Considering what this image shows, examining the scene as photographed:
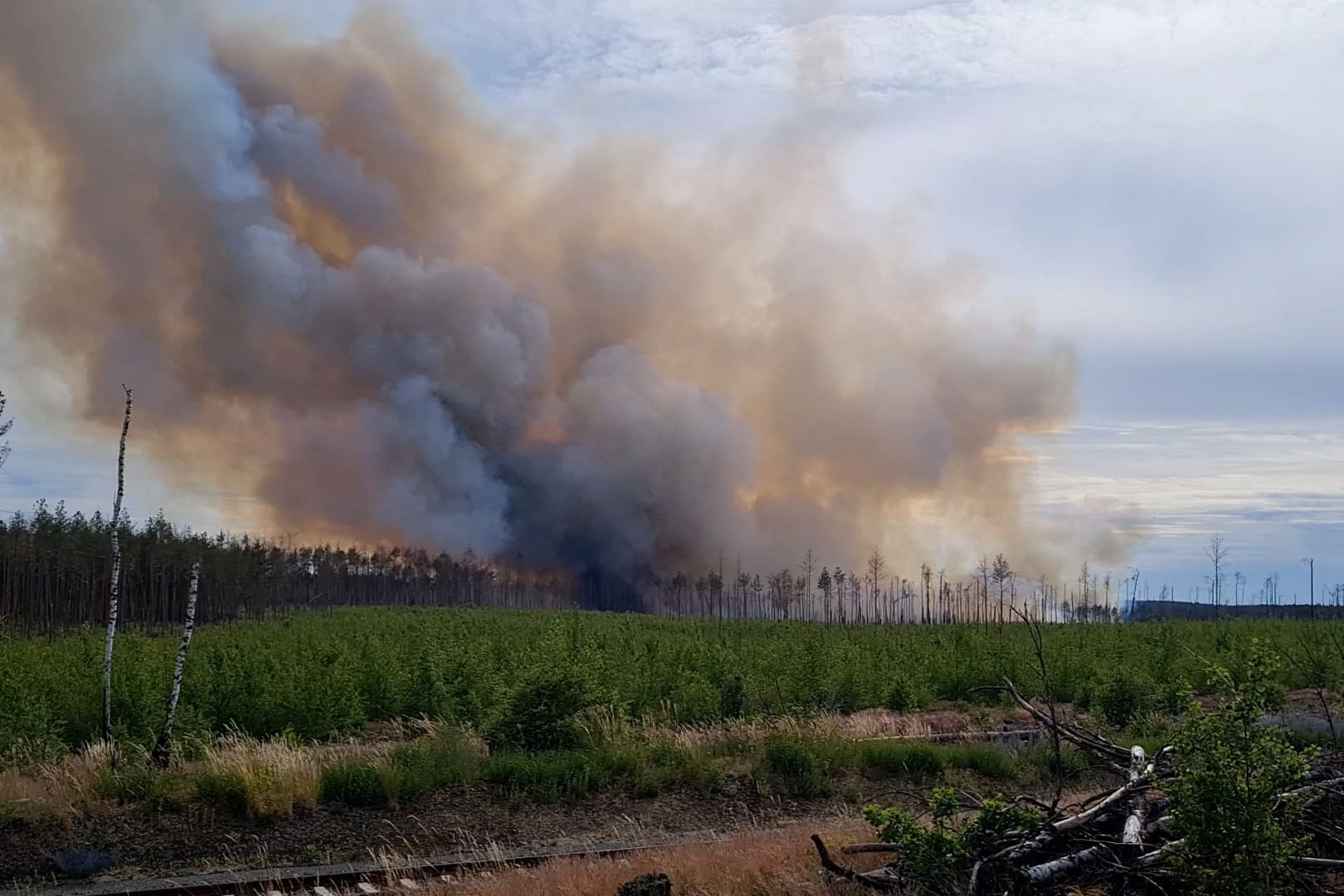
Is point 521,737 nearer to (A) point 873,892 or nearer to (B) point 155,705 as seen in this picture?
(B) point 155,705

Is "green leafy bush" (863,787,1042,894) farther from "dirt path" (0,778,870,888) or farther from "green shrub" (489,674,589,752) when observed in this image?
"green shrub" (489,674,589,752)

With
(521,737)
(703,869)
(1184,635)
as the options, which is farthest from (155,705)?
(1184,635)

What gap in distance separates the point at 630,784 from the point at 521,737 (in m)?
2.58

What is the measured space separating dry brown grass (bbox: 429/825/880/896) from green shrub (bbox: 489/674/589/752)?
6.49 metres

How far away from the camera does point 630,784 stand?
16.1 meters

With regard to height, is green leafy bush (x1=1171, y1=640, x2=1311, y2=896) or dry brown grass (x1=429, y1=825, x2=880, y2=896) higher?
green leafy bush (x1=1171, y1=640, x2=1311, y2=896)

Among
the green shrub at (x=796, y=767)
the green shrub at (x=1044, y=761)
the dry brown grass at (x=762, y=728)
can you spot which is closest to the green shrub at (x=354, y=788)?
the dry brown grass at (x=762, y=728)

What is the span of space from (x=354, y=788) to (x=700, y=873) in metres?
6.92

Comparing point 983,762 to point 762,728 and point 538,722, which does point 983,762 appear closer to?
point 762,728

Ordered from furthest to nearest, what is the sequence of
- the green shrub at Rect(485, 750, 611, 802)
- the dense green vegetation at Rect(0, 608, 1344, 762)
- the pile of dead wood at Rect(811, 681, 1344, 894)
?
1. the dense green vegetation at Rect(0, 608, 1344, 762)
2. the green shrub at Rect(485, 750, 611, 802)
3. the pile of dead wood at Rect(811, 681, 1344, 894)

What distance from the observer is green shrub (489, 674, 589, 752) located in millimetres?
17781

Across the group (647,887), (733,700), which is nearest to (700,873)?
(647,887)

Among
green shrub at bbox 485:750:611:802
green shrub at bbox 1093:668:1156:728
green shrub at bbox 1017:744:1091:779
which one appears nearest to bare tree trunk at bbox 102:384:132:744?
green shrub at bbox 485:750:611:802

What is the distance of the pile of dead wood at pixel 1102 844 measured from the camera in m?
6.85
